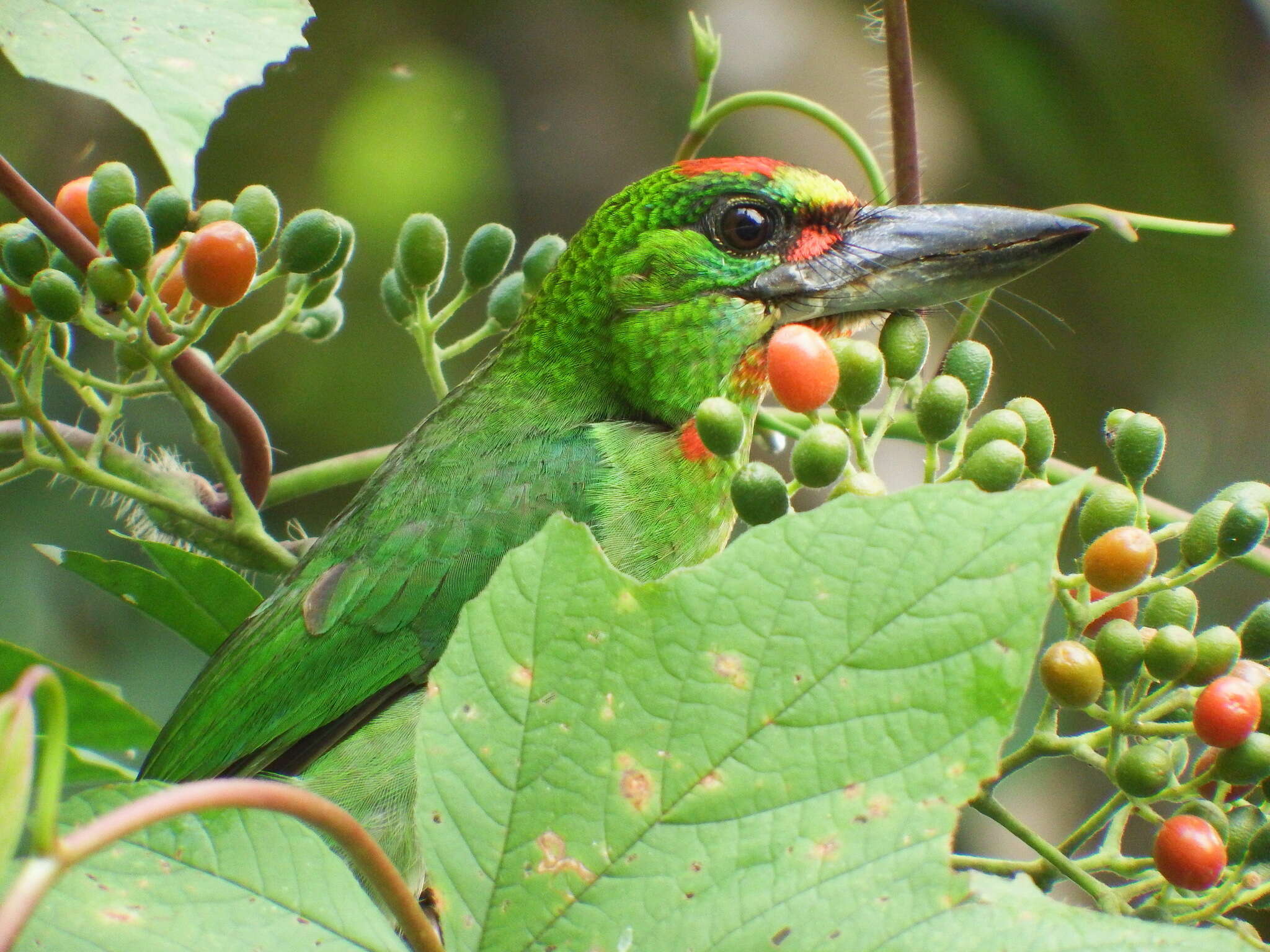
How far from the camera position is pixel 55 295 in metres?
1.25

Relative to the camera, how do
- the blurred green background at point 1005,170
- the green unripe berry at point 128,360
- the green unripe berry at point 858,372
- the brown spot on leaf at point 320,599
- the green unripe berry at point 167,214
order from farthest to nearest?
the blurred green background at point 1005,170 < the brown spot on leaf at point 320,599 < the green unripe berry at point 128,360 < the green unripe berry at point 167,214 < the green unripe berry at point 858,372

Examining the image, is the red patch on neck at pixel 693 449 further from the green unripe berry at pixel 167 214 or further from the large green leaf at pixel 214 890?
the large green leaf at pixel 214 890

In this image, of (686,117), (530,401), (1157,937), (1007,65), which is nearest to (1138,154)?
(1007,65)

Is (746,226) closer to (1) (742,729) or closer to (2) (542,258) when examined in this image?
(2) (542,258)

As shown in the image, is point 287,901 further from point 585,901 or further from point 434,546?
point 434,546

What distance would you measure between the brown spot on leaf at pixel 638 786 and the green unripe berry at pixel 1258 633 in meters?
0.54

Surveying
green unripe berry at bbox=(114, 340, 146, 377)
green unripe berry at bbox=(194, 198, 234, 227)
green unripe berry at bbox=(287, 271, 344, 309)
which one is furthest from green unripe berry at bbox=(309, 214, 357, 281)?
green unripe berry at bbox=(114, 340, 146, 377)

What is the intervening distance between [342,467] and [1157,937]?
131 cm

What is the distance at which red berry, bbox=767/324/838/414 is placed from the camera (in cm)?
93

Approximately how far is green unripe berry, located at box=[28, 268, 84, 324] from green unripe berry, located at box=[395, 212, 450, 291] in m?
0.41

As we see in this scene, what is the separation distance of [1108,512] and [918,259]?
27.2 inches

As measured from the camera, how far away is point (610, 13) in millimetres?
3748

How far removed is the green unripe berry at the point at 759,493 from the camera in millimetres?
878

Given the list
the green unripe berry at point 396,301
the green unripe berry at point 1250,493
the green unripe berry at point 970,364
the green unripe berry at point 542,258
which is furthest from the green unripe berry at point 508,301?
the green unripe berry at point 1250,493
